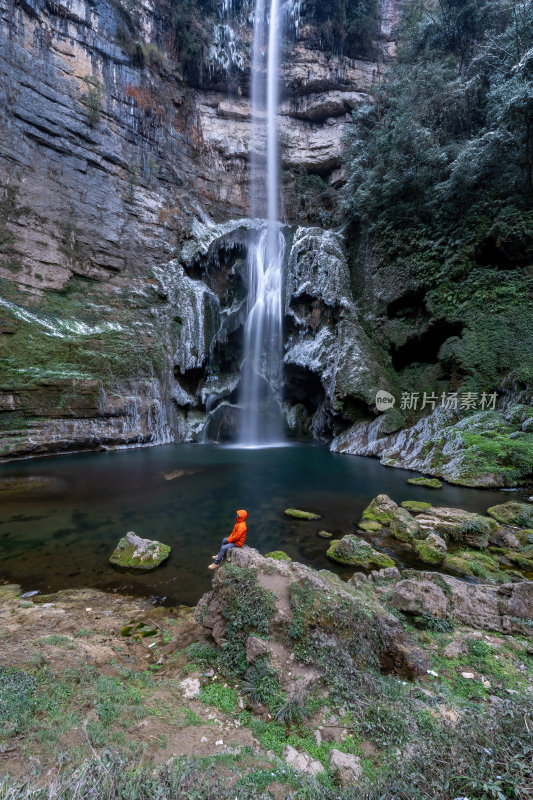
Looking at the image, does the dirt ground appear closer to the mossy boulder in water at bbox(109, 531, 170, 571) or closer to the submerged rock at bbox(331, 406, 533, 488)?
the mossy boulder in water at bbox(109, 531, 170, 571)

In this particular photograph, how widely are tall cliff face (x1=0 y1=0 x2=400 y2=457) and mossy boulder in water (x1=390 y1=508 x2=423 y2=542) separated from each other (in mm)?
10840

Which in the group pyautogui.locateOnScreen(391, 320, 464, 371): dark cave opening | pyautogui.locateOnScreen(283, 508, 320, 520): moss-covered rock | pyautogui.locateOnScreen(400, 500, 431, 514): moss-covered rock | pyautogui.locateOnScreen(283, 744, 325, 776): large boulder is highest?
pyautogui.locateOnScreen(391, 320, 464, 371): dark cave opening

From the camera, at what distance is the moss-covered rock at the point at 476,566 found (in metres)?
5.27

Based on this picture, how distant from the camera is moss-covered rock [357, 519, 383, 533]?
738 centimetres

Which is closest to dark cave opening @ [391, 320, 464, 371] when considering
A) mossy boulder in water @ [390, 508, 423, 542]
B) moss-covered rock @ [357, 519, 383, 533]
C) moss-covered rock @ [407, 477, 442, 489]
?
moss-covered rock @ [407, 477, 442, 489]

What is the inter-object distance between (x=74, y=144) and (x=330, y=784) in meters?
28.4

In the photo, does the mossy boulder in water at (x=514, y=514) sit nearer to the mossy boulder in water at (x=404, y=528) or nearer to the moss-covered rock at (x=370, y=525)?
the mossy boulder in water at (x=404, y=528)

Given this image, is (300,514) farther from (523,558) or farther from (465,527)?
(523,558)

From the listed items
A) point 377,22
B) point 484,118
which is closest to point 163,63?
point 377,22

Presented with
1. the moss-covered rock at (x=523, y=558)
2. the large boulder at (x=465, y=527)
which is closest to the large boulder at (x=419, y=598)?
the moss-covered rock at (x=523, y=558)

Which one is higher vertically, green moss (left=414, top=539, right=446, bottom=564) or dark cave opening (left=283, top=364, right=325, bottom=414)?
dark cave opening (left=283, top=364, right=325, bottom=414)

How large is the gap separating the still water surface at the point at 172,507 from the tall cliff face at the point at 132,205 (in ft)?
13.4

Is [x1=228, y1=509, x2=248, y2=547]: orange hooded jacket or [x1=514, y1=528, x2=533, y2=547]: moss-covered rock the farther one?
[x1=514, y1=528, x2=533, y2=547]: moss-covered rock

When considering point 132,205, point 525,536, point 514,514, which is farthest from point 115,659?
point 132,205
